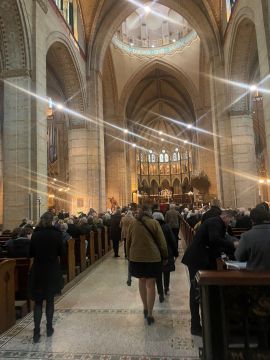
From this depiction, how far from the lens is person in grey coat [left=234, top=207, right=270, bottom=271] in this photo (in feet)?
9.04

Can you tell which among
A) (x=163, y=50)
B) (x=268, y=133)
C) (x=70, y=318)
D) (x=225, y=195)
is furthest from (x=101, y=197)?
(x=163, y=50)

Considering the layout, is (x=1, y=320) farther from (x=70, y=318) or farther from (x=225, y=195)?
(x=225, y=195)

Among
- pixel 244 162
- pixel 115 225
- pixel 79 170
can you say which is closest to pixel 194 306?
pixel 115 225

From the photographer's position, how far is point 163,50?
27.9 metres

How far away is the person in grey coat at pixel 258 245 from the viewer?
9.04ft

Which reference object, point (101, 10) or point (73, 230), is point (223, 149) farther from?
point (101, 10)

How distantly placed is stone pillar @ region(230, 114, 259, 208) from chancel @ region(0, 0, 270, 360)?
0.23 ft

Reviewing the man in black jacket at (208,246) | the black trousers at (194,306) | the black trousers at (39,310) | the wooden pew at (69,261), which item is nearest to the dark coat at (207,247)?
the man in black jacket at (208,246)

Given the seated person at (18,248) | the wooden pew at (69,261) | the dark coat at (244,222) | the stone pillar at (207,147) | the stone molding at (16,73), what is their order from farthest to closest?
the stone pillar at (207,147), the stone molding at (16,73), the dark coat at (244,222), the wooden pew at (69,261), the seated person at (18,248)

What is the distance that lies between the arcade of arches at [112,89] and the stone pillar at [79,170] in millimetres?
58

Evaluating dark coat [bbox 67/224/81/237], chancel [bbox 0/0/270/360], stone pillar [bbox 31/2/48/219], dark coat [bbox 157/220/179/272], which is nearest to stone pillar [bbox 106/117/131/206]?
chancel [bbox 0/0/270/360]

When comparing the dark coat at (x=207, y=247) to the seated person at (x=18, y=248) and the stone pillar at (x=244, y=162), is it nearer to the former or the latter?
the seated person at (x=18, y=248)

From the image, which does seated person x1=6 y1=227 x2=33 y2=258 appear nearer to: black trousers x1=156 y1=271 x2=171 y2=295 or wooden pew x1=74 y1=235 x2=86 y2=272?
Result: wooden pew x1=74 y1=235 x2=86 y2=272

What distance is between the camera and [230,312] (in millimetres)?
2439
